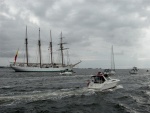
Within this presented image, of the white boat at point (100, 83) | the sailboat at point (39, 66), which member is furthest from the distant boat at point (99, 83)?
the sailboat at point (39, 66)

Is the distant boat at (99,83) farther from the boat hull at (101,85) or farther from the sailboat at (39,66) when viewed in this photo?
the sailboat at (39,66)

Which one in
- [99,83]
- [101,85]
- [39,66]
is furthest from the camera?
[39,66]

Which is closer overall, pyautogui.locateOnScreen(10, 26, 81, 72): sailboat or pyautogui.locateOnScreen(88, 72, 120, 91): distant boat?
pyautogui.locateOnScreen(88, 72, 120, 91): distant boat

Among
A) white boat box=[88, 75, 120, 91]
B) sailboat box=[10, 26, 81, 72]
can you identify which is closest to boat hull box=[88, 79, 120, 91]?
white boat box=[88, 75, 120, 91]

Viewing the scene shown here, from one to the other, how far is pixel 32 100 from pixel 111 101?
9304 mm

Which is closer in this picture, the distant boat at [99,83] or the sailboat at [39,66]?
the distant boat at [99,83]

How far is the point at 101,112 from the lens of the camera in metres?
22.9

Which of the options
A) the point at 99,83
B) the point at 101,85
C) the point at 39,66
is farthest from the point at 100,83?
the point at 39,66

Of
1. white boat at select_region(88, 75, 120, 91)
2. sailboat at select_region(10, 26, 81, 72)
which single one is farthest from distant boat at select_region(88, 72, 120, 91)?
sailboat at select_region(10, 26, 81, 72)

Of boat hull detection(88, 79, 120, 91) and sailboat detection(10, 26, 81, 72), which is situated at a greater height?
sailboat detection(10, 26, 81, 72)

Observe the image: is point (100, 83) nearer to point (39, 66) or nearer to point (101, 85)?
point (101, 85)

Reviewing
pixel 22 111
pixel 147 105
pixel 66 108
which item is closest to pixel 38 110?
pixel 22 111

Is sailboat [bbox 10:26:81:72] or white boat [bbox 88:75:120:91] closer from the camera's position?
white boat [bbox 88:75:120:91]

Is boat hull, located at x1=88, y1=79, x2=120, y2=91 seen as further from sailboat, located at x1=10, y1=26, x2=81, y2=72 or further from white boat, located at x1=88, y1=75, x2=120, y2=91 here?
sailboat, located at x1=10, y1=26, x2=81, y2=72
